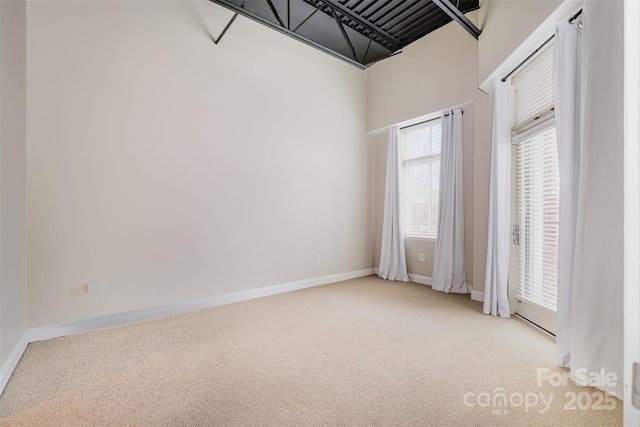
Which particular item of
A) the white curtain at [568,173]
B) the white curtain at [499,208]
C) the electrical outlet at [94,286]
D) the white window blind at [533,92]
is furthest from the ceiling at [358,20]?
the electrical outlet at [94,286]

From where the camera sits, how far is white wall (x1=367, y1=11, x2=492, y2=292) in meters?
3.79

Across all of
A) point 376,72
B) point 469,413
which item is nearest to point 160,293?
point 469,413

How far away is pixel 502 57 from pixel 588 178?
1.91 meters

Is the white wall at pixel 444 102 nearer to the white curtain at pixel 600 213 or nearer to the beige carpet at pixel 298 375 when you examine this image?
the beige carpet at pixel 298 375

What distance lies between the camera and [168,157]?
3.28 meters

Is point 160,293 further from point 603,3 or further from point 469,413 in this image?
point 603,3

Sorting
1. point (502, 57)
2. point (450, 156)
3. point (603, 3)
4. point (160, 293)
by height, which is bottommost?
point (160, 293)

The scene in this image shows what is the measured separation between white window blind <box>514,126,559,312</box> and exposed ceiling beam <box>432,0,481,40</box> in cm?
154

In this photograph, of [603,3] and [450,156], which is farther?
[450,156]

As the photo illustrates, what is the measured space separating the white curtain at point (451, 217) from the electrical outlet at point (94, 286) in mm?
4237

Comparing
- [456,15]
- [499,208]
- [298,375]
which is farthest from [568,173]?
[298,375]

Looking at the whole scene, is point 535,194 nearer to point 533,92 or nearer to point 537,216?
point 537,216

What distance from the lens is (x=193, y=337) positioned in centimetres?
266

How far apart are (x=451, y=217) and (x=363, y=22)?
3.08 m
